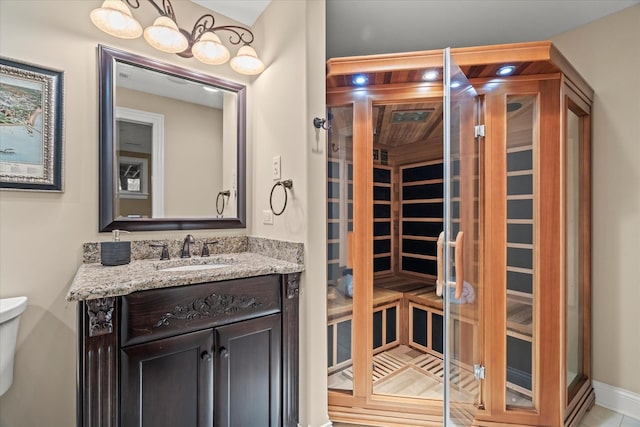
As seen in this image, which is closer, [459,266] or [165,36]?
[459,266]

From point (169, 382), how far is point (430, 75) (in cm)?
206

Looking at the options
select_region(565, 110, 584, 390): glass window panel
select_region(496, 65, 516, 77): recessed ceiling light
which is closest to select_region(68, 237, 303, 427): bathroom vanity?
select_region(496, 65, 516, 77): recessed ceiling light

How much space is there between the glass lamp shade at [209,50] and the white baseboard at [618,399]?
3243mm

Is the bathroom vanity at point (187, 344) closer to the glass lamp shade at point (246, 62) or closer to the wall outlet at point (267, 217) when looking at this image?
the wall outlet at point (267, 217)

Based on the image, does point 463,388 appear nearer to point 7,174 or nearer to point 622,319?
point 622,319

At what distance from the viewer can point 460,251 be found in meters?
1.41

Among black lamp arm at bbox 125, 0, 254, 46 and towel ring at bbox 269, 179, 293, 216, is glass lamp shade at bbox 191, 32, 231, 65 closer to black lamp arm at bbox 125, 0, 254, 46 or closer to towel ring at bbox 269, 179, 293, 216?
black lamp arm at bbox 125, 0, 254, 46

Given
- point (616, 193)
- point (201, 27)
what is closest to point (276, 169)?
point (201, 27)

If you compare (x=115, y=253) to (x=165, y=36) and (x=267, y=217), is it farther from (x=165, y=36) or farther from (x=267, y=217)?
(x=165, y=36)

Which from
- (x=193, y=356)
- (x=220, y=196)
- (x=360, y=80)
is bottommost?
(x=193, y=356)

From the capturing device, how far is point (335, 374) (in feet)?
6.26

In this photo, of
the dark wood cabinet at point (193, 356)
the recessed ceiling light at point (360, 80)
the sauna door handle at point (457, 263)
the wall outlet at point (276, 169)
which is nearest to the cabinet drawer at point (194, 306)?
the dark wood cabinet at point (193, 356)

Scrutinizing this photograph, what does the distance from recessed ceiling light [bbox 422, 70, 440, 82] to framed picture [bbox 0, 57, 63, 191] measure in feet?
6.34

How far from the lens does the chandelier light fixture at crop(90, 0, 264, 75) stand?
143 centimetres
